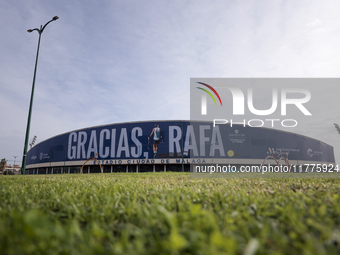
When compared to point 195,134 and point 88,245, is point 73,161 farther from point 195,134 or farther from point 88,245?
point 88,245

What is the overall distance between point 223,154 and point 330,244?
1889 inches

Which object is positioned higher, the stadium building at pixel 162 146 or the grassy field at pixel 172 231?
the stadium building at pixel 162 146

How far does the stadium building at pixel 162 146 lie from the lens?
46.1 m

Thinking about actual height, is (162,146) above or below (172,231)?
above

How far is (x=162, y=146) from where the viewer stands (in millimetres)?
46312

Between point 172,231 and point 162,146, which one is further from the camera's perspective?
point 162,146

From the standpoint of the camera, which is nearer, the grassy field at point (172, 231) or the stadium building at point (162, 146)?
the grassy field at point (172, 231)

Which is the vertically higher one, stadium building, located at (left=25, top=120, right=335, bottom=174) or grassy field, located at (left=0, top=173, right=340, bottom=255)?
stadium building, located at (left=25, top=120, right=335, bottom=174)

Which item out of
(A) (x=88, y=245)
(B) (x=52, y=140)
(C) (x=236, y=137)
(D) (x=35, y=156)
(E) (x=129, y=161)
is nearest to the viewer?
(A) (x=88, y=245)

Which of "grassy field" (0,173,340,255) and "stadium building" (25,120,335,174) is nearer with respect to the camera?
"grassy field" (0,173,340,255)

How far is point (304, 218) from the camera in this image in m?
1.60

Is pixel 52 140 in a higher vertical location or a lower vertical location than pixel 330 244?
higher

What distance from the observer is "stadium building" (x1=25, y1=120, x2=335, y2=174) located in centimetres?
4606

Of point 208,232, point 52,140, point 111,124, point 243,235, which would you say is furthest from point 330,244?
point 52,140
